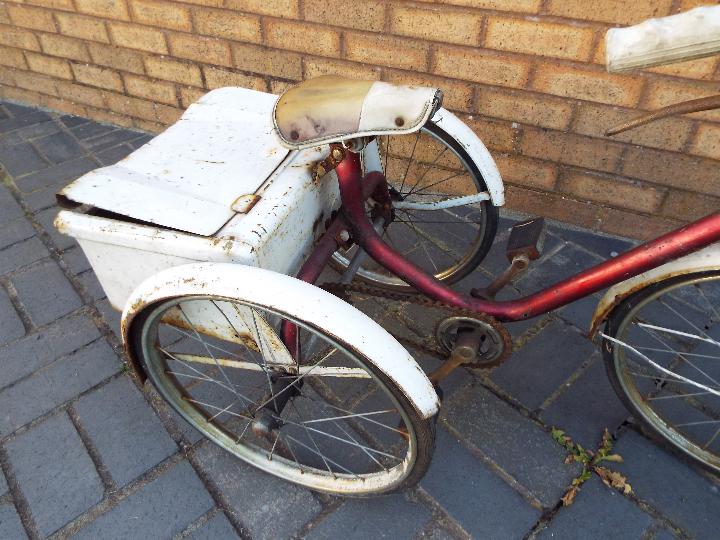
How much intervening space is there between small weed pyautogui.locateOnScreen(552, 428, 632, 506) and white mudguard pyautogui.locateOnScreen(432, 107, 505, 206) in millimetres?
1021

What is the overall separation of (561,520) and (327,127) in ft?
5.05

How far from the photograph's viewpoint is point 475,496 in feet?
6.40

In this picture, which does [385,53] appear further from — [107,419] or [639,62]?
[107,419]

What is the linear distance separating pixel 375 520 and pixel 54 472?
47.9 inches

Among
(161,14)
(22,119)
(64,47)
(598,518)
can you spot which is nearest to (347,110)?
(598,518)

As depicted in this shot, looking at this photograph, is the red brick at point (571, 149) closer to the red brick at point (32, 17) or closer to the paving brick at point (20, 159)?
the paving brick at point (20, 159)

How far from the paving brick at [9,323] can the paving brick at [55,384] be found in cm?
30

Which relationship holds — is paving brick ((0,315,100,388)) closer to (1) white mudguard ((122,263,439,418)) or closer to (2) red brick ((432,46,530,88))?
(1) white mudguard ((122,263,439,418))

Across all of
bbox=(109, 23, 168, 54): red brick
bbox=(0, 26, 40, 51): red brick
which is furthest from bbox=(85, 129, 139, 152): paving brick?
bbox=(0, 26, 40, 51): red brick

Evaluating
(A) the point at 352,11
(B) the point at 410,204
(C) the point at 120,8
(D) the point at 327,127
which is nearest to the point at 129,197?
(D) the point at 327,127

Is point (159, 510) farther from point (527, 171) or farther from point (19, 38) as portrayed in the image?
point (19, 38)

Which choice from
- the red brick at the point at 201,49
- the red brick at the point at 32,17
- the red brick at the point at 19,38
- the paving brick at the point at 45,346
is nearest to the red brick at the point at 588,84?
the red brick at the point at 201,49

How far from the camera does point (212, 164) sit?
1.79 m

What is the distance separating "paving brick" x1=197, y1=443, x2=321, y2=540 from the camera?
6.21 feet
